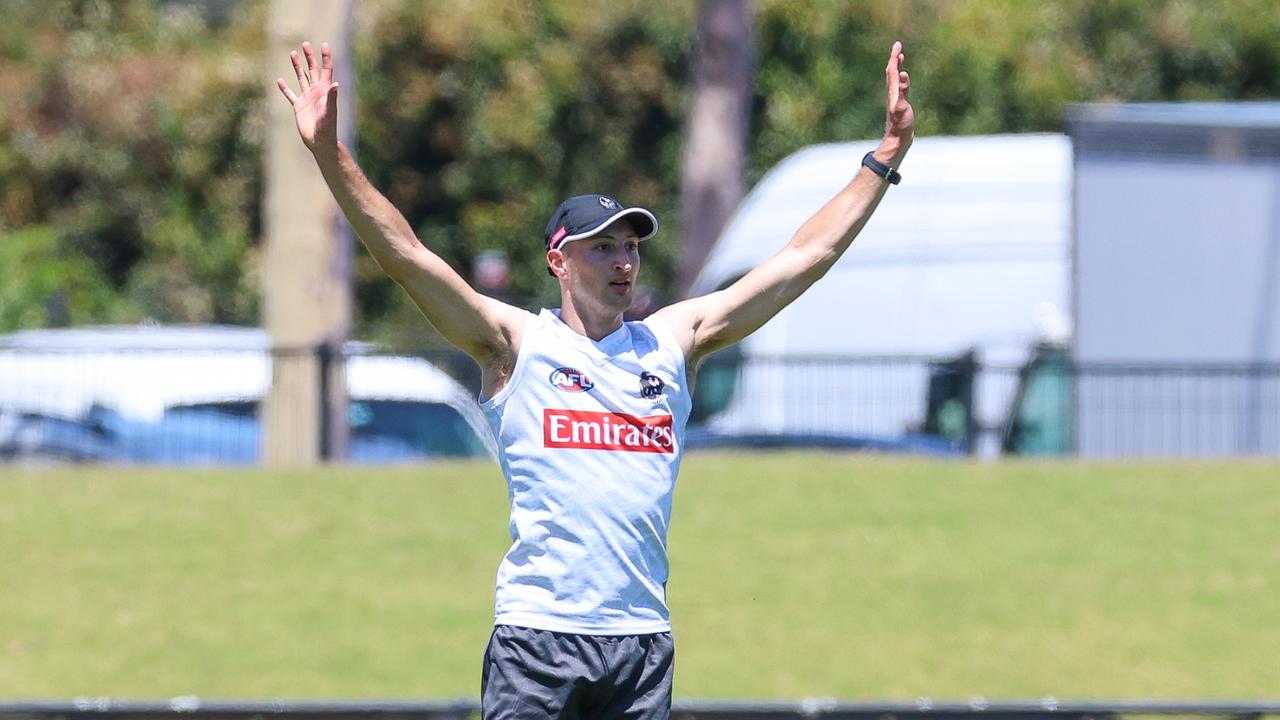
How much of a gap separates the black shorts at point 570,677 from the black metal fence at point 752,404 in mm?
9991

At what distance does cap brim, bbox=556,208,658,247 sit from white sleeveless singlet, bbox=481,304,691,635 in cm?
23

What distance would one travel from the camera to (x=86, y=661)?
10.7 metres

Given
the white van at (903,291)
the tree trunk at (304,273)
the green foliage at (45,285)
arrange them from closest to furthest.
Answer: the tree trunk at (304,273) → the white van at (903,291) → the green foliage at (45,285)

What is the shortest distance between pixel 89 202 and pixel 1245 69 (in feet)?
56.8

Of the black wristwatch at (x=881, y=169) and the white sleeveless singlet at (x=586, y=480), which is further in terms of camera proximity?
the black wristwatch at (x=881, y=169)

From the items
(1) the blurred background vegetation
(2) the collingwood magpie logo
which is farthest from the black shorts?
(1) the blurred background vegetation

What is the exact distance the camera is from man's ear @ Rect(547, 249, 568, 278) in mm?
4758

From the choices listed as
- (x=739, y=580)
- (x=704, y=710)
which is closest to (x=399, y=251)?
(x=704, y=710)

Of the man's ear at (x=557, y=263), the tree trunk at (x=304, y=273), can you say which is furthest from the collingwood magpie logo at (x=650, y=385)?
the tree trunk at (x=304, y=273)

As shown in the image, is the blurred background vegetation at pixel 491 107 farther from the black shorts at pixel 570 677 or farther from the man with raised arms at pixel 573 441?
the black shorts at pixel 570 677

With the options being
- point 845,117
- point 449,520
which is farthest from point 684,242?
point 449,520

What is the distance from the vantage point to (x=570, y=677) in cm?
452

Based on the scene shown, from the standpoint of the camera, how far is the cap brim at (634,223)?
4.62 m

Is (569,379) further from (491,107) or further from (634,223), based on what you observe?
(491,107)
